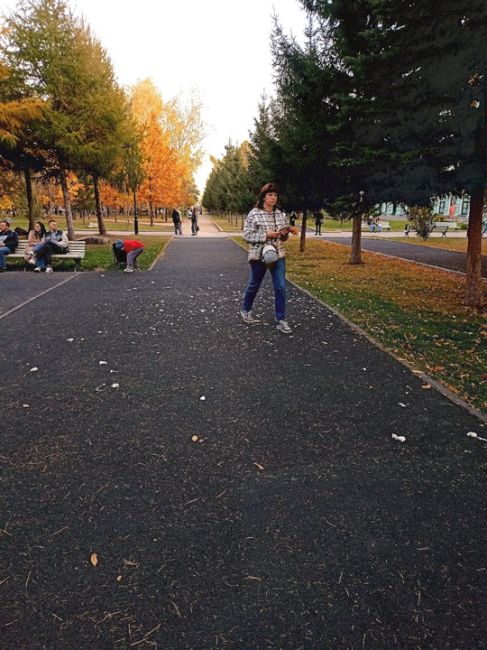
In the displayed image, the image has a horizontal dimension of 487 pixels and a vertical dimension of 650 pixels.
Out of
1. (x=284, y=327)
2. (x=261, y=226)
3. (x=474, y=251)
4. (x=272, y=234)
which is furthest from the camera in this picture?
(x=474, y=251)

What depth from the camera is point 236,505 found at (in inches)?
105

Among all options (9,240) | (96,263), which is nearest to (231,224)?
(96,263)

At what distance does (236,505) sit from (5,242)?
1283cm

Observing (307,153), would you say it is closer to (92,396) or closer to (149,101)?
(92,396)

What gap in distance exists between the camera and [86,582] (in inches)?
82.2

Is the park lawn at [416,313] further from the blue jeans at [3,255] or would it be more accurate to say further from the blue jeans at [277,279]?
the blue jeans at [3,255]

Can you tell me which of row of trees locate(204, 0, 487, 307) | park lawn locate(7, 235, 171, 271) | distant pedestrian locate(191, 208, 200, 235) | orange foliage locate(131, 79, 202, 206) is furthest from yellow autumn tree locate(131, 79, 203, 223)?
row of trees locate(204, 0, 487, 307)

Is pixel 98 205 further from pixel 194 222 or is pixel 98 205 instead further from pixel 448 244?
pixel 448 244

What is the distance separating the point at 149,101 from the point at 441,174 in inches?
1607

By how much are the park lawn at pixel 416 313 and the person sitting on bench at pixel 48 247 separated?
6910 mm

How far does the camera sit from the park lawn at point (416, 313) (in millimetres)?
5098

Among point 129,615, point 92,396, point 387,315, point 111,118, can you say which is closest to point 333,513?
point 129,615

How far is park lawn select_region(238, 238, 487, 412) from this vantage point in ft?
16.7

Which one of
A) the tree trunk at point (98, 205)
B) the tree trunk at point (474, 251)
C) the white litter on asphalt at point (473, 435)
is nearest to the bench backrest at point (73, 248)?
the tree trunk at point (98, 205)
